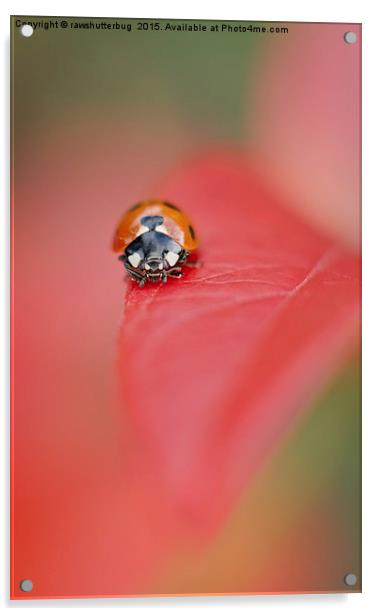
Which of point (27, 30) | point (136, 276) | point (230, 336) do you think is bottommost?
point (230, 336)

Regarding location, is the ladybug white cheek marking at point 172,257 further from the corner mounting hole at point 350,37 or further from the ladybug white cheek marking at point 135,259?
the corner mounting hole at point 350,37

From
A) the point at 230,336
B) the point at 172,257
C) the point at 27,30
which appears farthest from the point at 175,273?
the point at 27,30

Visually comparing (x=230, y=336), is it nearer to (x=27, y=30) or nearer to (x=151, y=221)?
(x=151, y=221)

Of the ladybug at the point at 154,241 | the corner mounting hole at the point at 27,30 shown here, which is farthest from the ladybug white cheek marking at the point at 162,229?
the corner mounting hole at the point at 27,30

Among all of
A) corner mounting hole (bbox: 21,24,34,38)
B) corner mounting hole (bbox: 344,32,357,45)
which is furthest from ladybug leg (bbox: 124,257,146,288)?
corner mounting hole (bbox: 344,32,357,45)

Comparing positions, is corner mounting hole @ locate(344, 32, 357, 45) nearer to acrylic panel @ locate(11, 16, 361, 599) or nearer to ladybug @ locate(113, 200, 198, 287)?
acrylic panel @ locate(11, 16, 361, 599)

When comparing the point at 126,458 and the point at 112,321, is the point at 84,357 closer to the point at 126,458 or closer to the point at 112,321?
the point at 112,321
